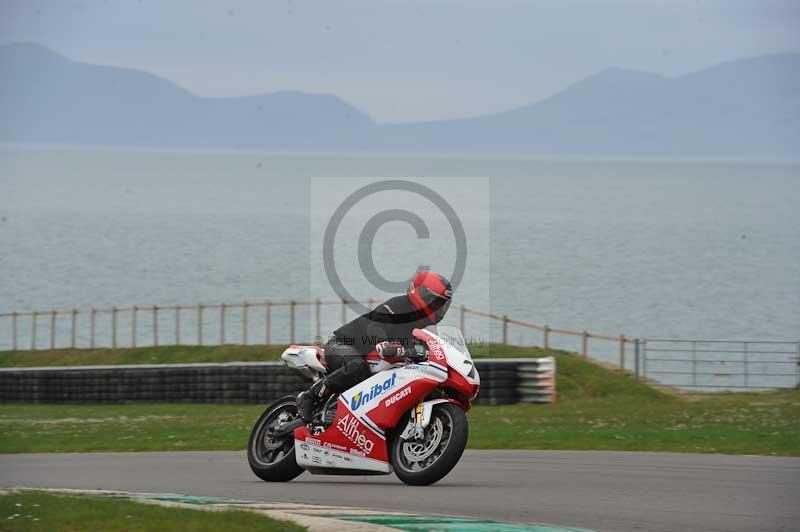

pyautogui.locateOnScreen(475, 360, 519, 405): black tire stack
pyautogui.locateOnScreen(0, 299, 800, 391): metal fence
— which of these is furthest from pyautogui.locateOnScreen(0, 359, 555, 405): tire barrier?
pyautogui.locateOnScreen(0, 299, 800, 391): metal fence

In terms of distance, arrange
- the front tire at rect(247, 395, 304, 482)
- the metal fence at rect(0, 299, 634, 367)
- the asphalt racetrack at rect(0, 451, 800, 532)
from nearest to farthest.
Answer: the asphalt racetrack at rect(0, 451, 800, 532) → the front tire at rect(247, 395, 304, 482) → the metal fence at rect(0, 299, 634, 367)

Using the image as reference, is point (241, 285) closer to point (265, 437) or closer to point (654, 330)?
point (654, 330)

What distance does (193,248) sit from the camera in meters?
128

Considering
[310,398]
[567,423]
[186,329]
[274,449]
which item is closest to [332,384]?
[310,398]

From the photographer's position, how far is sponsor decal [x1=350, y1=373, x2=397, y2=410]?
470 inches

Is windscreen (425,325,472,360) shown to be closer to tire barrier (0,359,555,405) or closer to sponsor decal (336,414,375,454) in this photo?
sponsor decal (336,414,375,454)

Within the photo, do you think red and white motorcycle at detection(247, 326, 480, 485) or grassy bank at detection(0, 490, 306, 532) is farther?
red and white motorcycle at detection(247, 326, 480, 485)

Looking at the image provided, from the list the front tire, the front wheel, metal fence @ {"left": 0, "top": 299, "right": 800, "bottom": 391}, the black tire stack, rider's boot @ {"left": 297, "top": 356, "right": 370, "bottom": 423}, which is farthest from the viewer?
metal fence @ {"left": 0, "top": 299, "right": 800, "bottom": 391}

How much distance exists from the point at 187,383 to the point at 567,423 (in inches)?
443

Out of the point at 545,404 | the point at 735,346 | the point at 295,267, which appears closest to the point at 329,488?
the point at 545,404

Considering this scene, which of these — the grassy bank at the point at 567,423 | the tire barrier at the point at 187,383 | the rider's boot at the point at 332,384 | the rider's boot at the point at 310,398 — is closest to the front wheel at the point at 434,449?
the rider's boot at the point at 332,384

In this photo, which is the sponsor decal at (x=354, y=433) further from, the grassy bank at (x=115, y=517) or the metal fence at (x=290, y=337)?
the metal fence at (x=290, y=337)

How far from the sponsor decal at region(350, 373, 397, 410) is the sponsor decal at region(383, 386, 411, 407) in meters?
0.11

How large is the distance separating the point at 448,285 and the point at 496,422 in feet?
28.9
